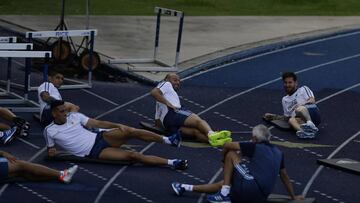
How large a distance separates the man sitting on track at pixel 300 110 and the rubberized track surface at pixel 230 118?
0.63ft

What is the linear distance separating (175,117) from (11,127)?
2.38 meters

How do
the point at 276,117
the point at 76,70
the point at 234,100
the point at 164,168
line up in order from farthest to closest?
the point at 76,70, the point at 234,100, the point at 276,117, the point at 164,168

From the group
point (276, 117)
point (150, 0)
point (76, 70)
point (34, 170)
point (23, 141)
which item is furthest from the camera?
point (150, 0)

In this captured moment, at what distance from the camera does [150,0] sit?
97.3 feet

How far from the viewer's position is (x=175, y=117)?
51.0 feet

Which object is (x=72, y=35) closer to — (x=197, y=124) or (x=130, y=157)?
(x=197, y=124)

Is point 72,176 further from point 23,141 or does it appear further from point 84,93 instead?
point 84,93

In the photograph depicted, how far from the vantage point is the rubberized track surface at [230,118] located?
42.5 feet

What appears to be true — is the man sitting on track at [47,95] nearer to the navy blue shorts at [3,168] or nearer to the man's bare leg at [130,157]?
the man's bare leg at [130,157]

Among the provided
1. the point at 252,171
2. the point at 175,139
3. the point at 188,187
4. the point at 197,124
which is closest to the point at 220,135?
the point at 197,124

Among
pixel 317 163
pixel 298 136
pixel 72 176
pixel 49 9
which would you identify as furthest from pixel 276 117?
pixel 49 9

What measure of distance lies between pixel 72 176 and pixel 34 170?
0.52 metres

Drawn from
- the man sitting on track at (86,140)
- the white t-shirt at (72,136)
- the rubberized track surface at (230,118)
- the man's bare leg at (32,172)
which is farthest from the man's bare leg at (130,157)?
the man's bare leg at (32,172)

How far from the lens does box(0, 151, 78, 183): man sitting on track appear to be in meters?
12.9
